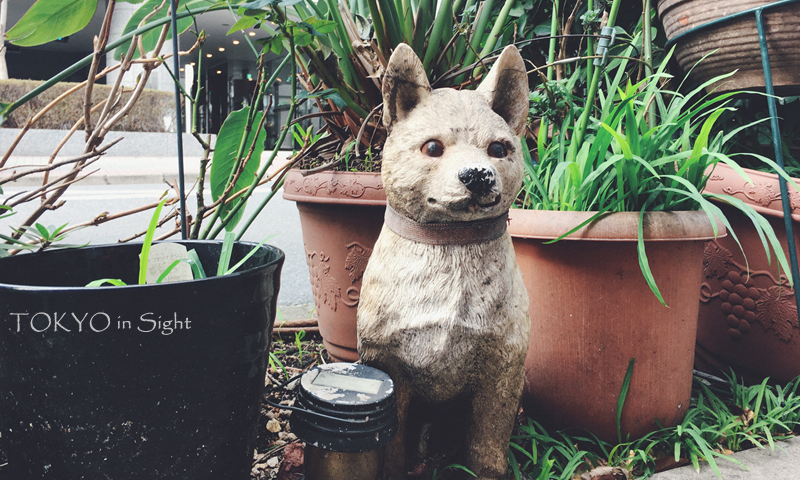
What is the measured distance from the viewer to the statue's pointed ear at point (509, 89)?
98 cm

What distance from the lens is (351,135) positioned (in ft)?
5.28

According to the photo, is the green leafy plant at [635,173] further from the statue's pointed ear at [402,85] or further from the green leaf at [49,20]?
the green leaf at [49,20]

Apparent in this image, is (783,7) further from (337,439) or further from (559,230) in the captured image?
(337,439)

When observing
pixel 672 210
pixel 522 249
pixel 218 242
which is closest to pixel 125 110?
pixel 218 242

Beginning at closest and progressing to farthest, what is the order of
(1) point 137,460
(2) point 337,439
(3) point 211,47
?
(1) point 137,460
(2) point 337,439
(3) point 211,47

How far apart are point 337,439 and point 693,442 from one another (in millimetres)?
869

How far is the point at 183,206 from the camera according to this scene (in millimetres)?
983

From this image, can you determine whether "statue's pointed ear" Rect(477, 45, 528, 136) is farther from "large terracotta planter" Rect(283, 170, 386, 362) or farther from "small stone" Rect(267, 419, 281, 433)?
"small stone" Rect(267, 419, 281, 433)

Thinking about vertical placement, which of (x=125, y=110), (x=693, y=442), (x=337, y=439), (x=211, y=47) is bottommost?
(x=693, y=442)

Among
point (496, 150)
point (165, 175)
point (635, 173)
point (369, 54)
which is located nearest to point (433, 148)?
point (496, 150)

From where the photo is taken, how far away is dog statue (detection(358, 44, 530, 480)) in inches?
36.4

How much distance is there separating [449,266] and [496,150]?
9.1 inches

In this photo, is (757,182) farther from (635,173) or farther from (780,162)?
(635,173)

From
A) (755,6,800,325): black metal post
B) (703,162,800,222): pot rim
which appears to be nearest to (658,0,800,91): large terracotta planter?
(755,6,800,325): black metal post
